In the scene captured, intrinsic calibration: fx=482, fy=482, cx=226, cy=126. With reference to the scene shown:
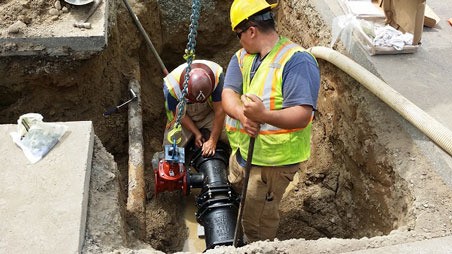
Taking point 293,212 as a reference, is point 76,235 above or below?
above

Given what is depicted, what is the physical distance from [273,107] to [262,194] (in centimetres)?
80

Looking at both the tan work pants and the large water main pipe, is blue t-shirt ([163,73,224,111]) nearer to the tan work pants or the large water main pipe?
the tan work pants

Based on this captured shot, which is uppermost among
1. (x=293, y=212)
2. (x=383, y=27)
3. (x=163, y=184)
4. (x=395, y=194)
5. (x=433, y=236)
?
(x=383, y=27)

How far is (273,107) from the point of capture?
333 cm

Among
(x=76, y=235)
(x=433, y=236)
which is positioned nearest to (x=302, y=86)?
(x=433, y=236)

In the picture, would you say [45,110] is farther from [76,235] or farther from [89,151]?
[76,235]

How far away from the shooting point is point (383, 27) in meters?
4.14

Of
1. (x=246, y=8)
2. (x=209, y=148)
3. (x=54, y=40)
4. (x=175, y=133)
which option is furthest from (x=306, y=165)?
(x=54, y=40)

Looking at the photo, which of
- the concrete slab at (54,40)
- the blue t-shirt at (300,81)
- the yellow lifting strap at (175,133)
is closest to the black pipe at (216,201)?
the yellow lifting strap at (175,133)

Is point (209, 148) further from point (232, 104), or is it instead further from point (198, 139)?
point (232, 104)

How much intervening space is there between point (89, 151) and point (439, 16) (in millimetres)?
3496

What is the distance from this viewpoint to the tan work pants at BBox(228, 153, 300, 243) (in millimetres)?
3654

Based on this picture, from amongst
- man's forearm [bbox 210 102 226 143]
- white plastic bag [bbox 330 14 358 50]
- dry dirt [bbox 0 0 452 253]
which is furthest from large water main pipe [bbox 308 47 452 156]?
man's forearm [bbox 210 102 226 143]

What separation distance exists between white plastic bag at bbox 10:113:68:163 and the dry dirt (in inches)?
11.4
